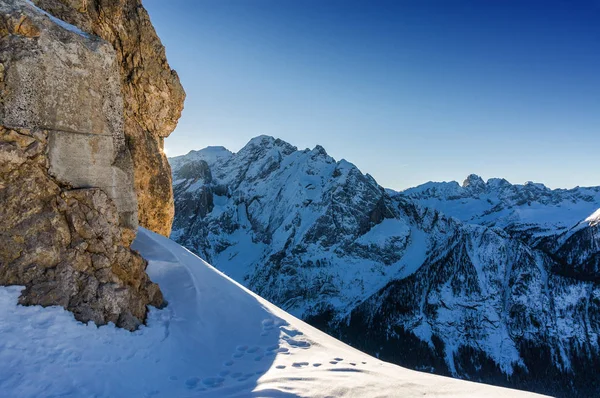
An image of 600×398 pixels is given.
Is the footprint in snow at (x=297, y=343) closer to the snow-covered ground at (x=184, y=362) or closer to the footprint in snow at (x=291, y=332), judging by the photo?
the snow-covered ground at (x=184, y=362)

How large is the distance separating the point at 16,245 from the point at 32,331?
1.91m

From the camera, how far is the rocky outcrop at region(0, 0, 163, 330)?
8.41 meters

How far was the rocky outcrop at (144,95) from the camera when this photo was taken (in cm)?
1562

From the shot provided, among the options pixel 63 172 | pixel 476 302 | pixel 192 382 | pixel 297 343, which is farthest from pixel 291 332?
pixel 476 302

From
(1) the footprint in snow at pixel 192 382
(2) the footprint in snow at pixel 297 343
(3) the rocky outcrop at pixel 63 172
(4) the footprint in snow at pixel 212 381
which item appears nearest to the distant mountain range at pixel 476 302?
(2) the footprint in snow at pixel 297 343

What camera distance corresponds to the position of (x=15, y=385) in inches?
261

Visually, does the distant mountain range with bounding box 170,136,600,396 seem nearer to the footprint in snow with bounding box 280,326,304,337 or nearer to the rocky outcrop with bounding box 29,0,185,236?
the rocky outcrop with bounding box 29,0,185,236

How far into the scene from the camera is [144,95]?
18828 millimetres

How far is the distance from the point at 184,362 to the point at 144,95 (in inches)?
556

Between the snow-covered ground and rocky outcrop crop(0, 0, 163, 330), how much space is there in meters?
0.64

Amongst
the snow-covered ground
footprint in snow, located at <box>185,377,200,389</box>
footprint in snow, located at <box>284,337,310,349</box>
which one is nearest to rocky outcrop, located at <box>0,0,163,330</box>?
the snow-covered ground

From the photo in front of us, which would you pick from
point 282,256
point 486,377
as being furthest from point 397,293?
point 282,256

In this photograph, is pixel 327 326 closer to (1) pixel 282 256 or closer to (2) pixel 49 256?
(1) pixel 282 256

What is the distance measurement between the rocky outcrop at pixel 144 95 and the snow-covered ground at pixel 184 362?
8250 mm
